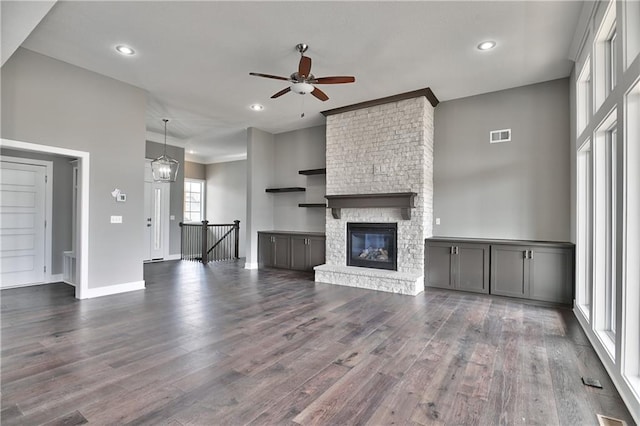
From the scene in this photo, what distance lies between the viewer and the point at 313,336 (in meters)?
3.33

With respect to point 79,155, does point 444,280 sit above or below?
below

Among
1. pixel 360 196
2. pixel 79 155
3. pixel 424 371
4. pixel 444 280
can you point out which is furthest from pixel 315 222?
pixel 424 371

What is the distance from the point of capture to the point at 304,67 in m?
3.71

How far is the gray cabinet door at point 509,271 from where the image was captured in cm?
473

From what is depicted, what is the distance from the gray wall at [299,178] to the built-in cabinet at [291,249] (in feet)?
1.80

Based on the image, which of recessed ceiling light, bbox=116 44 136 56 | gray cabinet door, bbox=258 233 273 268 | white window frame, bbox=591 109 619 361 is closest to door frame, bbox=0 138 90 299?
recessed ceiling light, bbox=116 44 136 56

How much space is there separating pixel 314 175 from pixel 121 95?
411 cm

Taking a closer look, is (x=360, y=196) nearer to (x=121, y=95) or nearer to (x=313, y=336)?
(x=313, y=336)

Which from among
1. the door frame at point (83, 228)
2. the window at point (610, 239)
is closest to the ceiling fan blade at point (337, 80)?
the window at point (610, 239)

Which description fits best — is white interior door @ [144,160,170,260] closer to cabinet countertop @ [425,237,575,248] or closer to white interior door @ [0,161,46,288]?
white interior door @ [0,161,46,288]

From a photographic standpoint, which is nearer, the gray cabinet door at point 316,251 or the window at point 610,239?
the window at point 610,239

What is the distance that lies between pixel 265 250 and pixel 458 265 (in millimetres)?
4369

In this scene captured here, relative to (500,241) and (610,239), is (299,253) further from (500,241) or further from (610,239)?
(610,239)

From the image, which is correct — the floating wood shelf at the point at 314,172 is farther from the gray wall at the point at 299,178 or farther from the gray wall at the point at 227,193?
the gray wall at the point at 227,193
